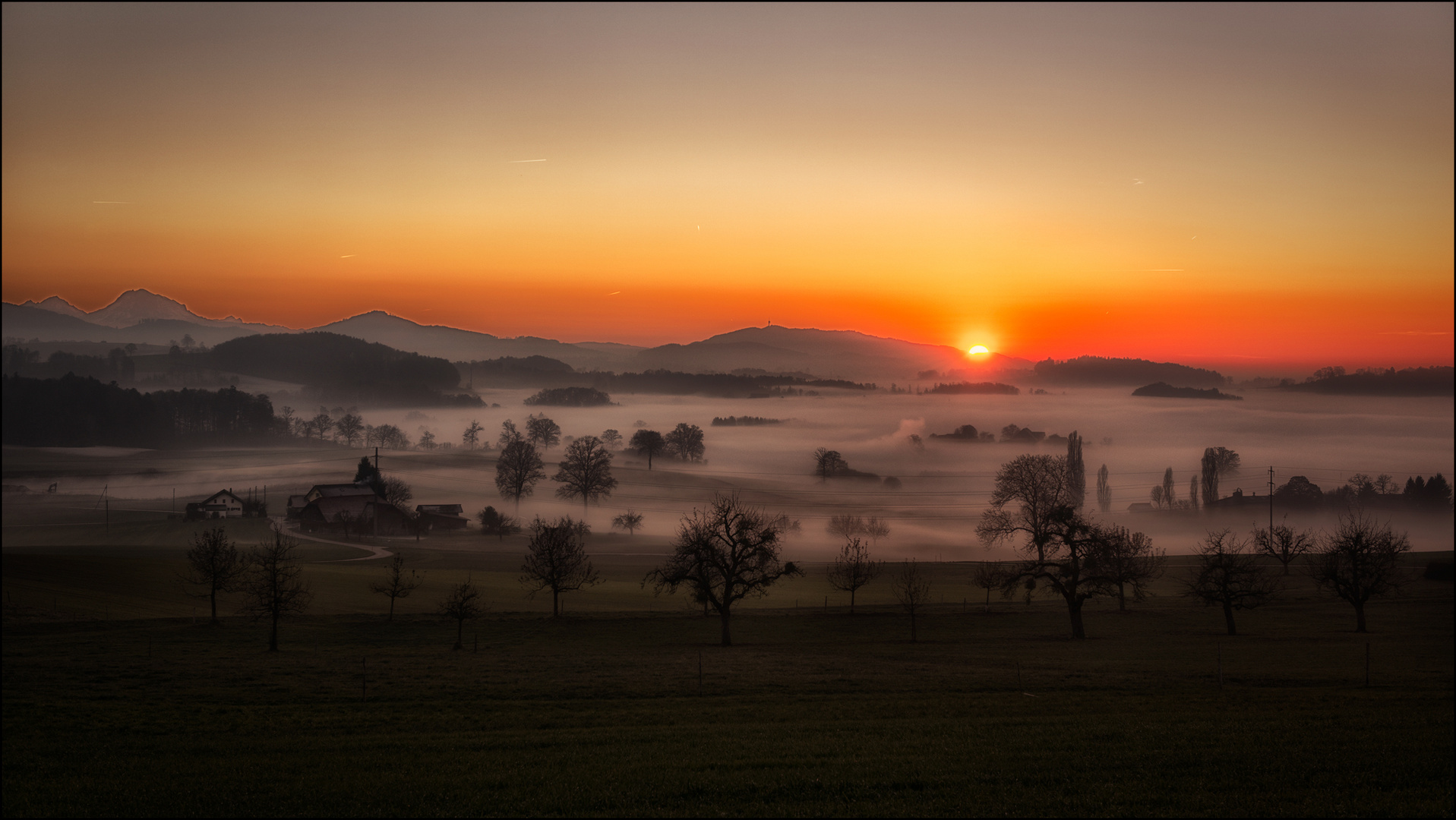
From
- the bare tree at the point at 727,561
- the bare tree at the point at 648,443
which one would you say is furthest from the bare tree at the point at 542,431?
the bare tree at the point at 727,561

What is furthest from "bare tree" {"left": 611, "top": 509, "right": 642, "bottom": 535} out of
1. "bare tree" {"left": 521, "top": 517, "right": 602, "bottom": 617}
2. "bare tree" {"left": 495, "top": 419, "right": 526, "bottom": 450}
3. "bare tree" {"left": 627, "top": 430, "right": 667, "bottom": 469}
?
"bare tree" {"left": 495, "top": 419, "right": 526, "bottom": 450}

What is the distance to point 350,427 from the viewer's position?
33.1m

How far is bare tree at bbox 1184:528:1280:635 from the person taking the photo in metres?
25.2

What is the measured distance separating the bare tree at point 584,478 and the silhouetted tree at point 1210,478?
2690 centimetres

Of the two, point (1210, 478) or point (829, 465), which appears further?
point (829, 465)

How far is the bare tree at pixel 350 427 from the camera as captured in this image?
108 feet

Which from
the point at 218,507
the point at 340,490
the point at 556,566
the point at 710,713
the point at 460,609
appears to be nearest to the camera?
the point at 710,713

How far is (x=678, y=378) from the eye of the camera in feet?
137

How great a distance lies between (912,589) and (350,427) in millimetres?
24394

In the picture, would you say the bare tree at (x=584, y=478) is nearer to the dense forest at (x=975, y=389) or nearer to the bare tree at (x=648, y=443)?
the bare tree at (x=648, y=443)

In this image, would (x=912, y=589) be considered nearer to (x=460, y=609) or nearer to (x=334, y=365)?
(x=460, y=609)

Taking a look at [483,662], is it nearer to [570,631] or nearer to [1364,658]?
[570,631]

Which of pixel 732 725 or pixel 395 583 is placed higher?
pixel 732 725

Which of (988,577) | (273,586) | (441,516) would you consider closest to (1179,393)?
(988,577)
